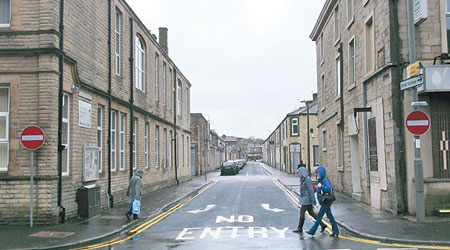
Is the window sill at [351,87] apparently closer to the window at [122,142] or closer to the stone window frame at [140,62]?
the window at [122,142]

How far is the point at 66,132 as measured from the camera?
13.8 metres

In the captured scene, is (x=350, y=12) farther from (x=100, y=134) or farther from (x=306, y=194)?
(x=100, y=134)

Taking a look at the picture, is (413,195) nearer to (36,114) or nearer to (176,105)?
(36,114)

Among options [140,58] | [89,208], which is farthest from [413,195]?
[140,58]

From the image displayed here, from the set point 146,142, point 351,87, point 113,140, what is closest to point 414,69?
point 351,87

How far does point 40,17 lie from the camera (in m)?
12.6

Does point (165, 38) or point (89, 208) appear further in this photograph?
point (165, 38)

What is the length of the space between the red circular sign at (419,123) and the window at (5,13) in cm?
1157

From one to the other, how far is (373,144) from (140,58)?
Answer: 13.3 metres

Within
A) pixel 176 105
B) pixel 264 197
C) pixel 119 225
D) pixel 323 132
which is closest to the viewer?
pixel 119 225

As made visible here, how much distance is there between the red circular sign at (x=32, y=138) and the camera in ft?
38.0

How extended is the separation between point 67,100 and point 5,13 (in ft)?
10.0

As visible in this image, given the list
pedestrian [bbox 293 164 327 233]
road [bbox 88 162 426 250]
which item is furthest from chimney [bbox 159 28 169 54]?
pedestrian [bbox 293 164 327 233]

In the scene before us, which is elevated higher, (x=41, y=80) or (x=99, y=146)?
(x=41, y=80)
